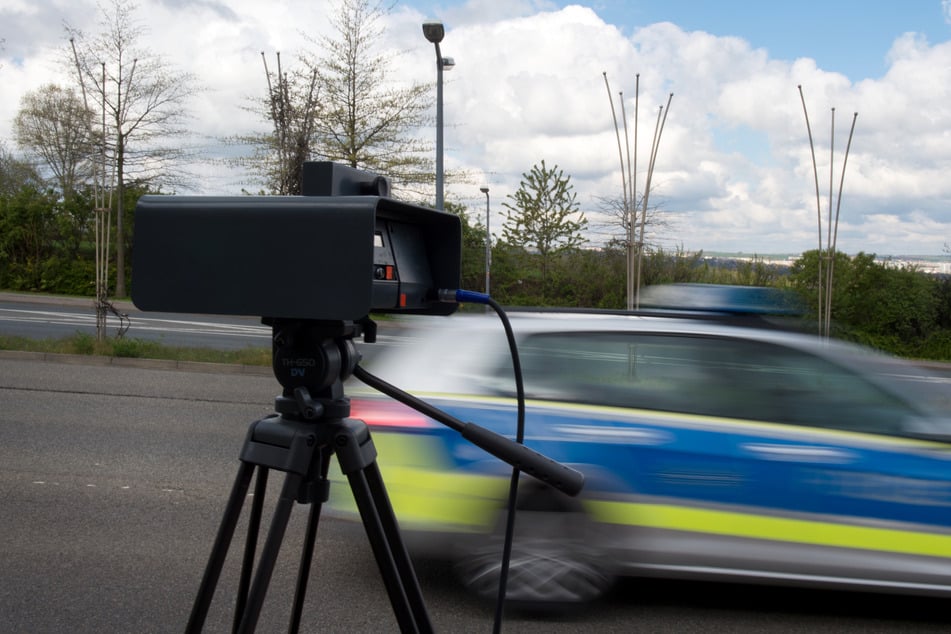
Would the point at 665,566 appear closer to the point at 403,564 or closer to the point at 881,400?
the point at 881,400

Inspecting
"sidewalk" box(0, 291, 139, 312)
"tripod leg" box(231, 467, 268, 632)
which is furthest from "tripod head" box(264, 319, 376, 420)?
"sidewalk" box(0, 291, 139, 312)

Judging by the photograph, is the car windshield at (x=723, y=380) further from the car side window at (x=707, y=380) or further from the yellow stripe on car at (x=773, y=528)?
the yellow stripe on car at (x=773, y=528)

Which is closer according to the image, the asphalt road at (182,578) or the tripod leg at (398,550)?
the tripod leg at (398,550)

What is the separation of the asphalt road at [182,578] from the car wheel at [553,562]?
4.4 inches

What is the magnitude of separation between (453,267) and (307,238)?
0.42 m

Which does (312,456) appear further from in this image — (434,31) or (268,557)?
(434,31)

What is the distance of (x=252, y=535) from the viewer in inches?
82.5

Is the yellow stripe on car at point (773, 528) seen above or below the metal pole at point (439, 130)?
below

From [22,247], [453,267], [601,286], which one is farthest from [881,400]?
[22,247]

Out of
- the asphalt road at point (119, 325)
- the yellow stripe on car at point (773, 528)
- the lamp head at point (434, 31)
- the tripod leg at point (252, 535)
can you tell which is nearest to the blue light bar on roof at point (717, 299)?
the yellow stripe on car at point (773, 528)

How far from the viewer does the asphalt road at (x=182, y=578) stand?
4.04m

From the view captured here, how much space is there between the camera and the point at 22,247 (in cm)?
3075

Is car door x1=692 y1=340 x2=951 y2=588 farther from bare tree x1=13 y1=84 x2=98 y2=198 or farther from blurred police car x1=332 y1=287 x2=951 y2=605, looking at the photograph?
bare tree x1=13 y1=84 x2=98 y2=198

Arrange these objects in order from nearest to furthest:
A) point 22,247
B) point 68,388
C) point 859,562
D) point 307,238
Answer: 1. point 307,238
2. point 859,562
3. point 68,388
4. point 22,247
